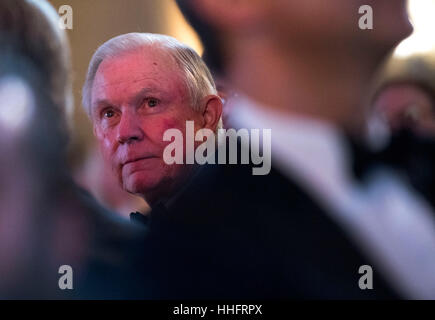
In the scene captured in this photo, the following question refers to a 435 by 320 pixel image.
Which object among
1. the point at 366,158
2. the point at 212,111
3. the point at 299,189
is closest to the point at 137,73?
the point at 212,111

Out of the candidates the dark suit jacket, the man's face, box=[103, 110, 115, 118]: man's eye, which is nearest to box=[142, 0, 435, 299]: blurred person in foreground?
the dark suit jacket

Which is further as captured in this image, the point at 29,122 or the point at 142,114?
the point at 29,122

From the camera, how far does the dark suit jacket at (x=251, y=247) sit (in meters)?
1.98

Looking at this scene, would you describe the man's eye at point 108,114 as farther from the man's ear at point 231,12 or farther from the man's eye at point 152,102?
the man's ear at point 231,12

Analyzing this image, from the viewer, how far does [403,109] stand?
2.02 metres

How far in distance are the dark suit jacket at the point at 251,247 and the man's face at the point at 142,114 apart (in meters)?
0.11

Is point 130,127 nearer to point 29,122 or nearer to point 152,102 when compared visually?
point 152,102

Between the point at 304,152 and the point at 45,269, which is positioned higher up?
the point at 304,152

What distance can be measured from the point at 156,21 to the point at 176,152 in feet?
1.52

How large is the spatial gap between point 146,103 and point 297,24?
1.96 ft

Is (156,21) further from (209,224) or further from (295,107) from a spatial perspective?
(209,224)

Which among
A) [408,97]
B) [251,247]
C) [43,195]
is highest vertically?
[408,97]

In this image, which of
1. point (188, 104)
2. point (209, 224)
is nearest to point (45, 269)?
point (209, 224)

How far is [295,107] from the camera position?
6.66 feet
